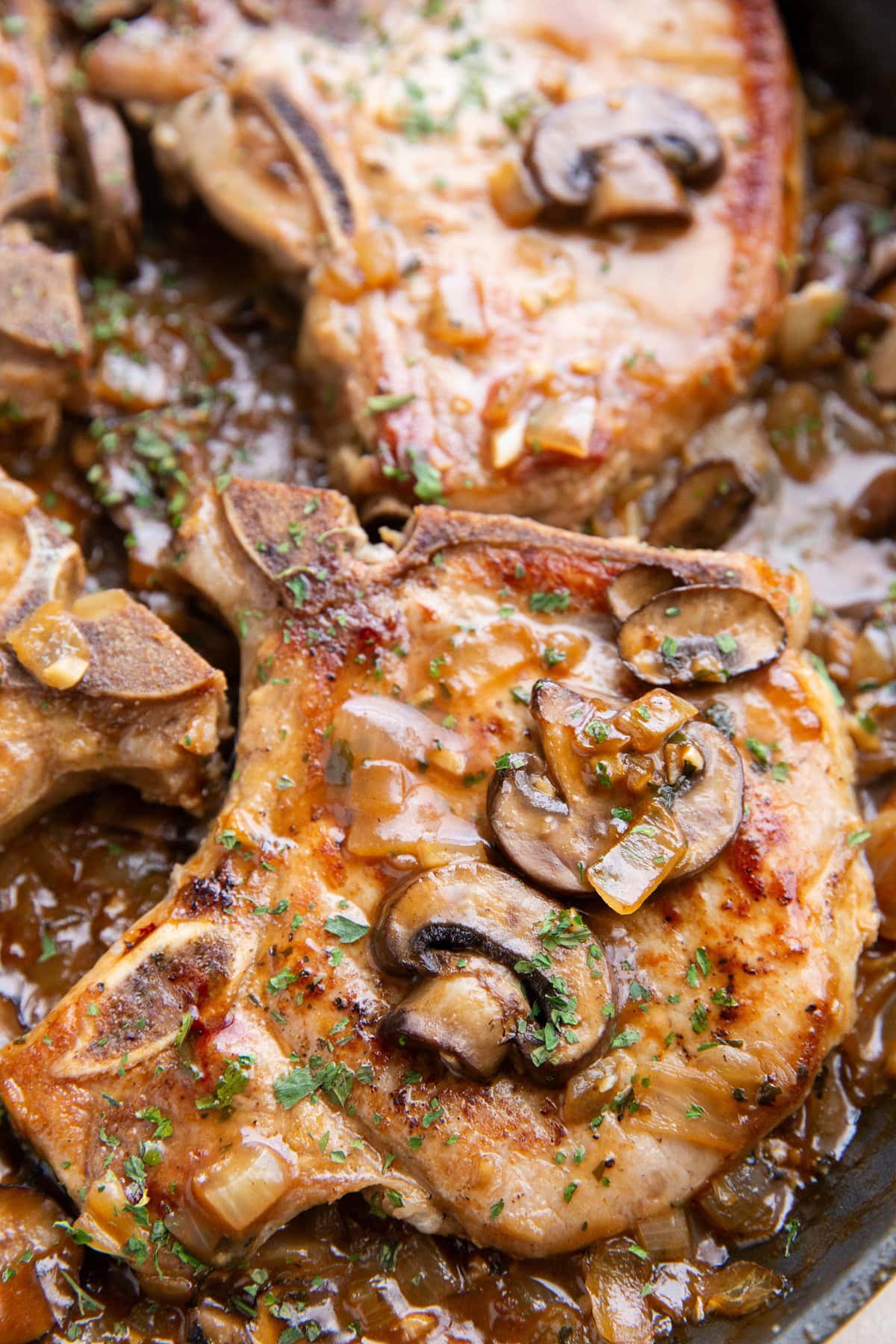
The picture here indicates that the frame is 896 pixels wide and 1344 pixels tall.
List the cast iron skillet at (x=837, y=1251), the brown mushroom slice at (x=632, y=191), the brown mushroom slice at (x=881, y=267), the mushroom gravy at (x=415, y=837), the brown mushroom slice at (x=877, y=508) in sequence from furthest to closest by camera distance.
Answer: the brown mushroom slice at (x=881, y=267)
the brown mushroom slice at (x=877, y=508)
the brown mushroom slice at (x=632, y=191)
the mushroom gravy at (x=415, y=837)
the cast iron skillet at (x=837, y=1251)

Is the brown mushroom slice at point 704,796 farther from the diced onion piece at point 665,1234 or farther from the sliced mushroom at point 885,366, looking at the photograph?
the sliced mushroom at point 885,366

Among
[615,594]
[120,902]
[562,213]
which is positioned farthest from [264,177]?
[120,902]

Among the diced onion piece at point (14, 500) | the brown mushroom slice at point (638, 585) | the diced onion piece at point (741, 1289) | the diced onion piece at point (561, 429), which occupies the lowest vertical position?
the diced onion piece at point (741, 1289)

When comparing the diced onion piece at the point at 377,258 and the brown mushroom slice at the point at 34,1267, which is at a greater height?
the diced onion piece at the point at 377,258

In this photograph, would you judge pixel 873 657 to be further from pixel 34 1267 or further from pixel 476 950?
pixel 34 1267

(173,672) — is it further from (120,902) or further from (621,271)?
(621,271)

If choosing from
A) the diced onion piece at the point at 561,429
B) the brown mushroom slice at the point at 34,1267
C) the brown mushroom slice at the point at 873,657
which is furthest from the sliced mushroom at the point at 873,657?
the brown mushroom slice at the point at 34,1267

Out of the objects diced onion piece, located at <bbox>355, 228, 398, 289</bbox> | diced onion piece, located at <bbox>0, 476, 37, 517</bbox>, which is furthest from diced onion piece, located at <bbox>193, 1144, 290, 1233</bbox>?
diced onion piece, located at <bbox>355, 228, 398, 289</bbox>

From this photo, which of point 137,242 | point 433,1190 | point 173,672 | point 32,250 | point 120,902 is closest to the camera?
point 433,1190
